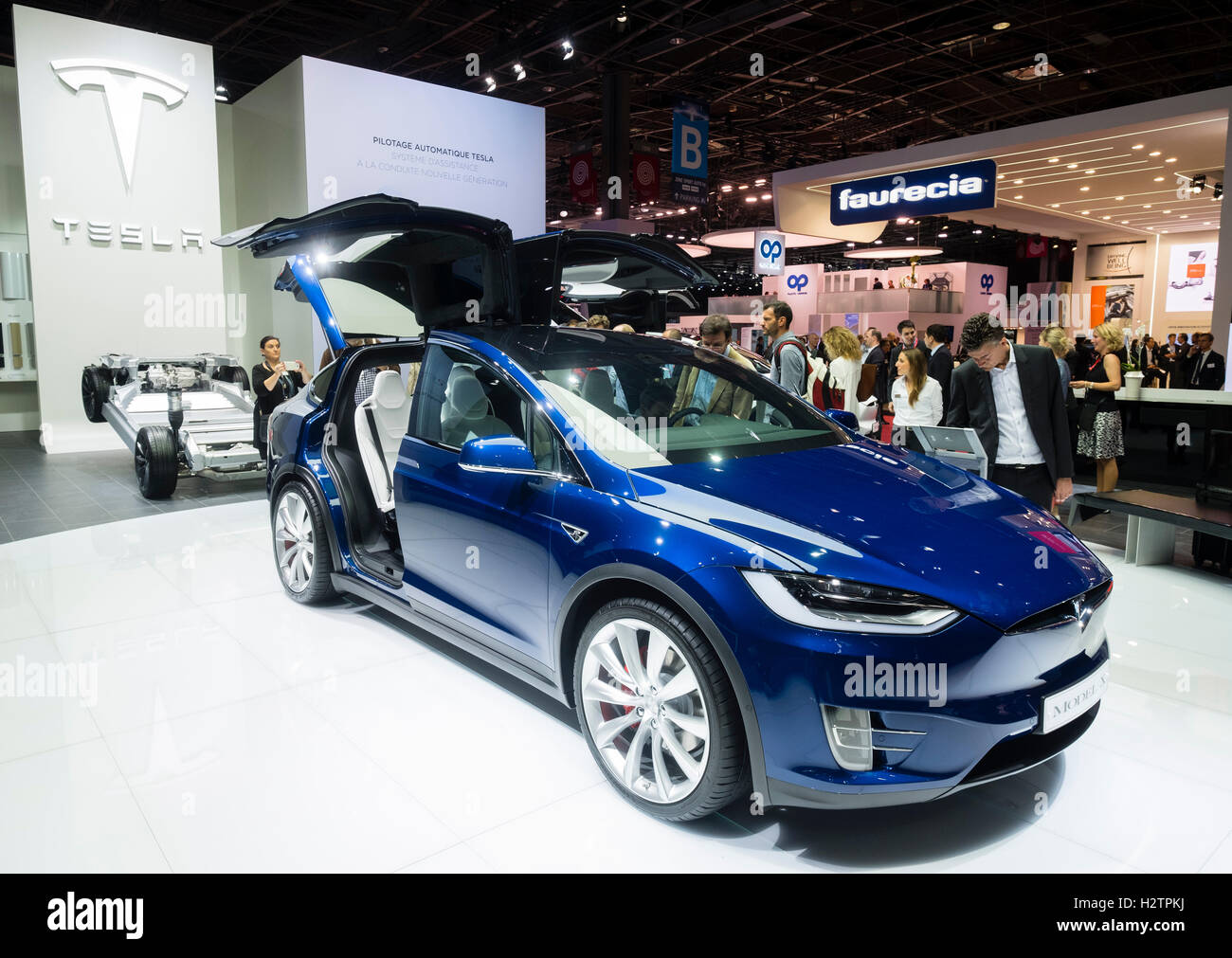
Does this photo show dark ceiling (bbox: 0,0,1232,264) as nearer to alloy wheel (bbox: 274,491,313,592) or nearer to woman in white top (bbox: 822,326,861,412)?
woman in white top (bbox: 822,326,861,412)

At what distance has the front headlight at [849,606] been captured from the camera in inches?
74.2

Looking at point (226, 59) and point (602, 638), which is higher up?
point (226, 59)

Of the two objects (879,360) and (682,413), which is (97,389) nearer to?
(682,413)

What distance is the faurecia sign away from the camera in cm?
1102

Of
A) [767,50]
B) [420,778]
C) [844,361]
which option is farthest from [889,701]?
[767,50]

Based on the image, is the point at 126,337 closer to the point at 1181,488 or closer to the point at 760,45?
the point at 760,45

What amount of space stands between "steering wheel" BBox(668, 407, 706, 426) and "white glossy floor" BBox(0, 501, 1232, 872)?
1.10 metres

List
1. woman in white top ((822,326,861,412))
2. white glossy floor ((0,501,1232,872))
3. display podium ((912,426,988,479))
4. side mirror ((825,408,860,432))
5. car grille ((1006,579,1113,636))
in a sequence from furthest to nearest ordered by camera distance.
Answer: woman in white top ((822,326,861,412)), display podium ((912,426,988,479)), side mirror ((825,408,860,432)), white glossy floor ((0,501,1232,872)), car grille ((1006,579,1113,636))

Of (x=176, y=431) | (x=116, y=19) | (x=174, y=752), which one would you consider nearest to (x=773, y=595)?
(x=174, y=752)

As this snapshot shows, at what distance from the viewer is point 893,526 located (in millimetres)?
2137

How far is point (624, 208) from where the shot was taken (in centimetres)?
1262

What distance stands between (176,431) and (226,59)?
10344mm

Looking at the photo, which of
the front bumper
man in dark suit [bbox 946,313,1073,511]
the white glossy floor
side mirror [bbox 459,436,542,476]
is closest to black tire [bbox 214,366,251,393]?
the white glossy floor

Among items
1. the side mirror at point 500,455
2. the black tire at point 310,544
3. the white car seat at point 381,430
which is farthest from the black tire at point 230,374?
the side mirror at point 500,455
